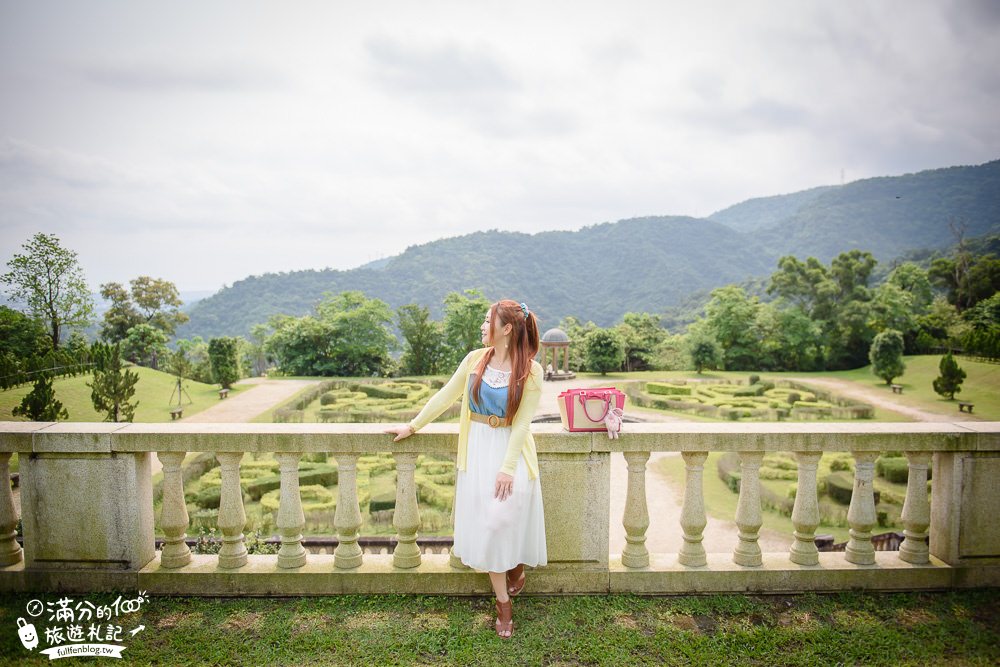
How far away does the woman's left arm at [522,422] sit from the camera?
11.5 ft

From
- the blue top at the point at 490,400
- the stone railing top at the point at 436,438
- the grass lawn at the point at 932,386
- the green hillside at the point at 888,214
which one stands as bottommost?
the grass lawn at the point at 932,386

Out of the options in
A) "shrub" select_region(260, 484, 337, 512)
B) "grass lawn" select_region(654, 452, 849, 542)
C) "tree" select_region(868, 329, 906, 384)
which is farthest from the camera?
"tree" select_region(868, 329, 906, 384)

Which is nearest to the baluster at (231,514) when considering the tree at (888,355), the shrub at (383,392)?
the shrub at (383,392)

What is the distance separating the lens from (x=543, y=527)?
3773 millimetres

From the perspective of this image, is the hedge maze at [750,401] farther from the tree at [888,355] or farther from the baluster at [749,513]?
the baluster at [749,513]

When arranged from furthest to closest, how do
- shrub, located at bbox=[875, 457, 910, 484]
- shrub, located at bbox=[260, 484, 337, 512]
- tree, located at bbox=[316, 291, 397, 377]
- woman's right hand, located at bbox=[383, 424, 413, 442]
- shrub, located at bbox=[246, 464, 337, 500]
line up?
tree, located at bbox=[316, 291, 397, 377] → shrub, located at bbox=[875, 457, 910, 484] → shrub, located at bbox=[246, 464, 337, 500] → shrub, located at bbox=[260, 484, 337, 512] → woman's right hand, located at bbox=[383, 424, 413, 442]

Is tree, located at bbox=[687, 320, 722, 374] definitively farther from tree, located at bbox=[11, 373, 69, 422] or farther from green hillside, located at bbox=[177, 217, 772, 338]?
green hillside, located at bbox=[177, 217, 772, 338]

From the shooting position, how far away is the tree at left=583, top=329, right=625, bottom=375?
1452 inches

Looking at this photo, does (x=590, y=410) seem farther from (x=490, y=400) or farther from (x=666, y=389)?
(x=666, y=389)

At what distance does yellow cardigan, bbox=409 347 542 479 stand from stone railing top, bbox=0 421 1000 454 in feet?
0.80

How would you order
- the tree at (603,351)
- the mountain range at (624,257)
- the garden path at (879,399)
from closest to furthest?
the garden path at (879,399) → the tree at (603,351) → the mountain range at (624,257)

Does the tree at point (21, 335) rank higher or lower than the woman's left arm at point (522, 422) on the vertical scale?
lower

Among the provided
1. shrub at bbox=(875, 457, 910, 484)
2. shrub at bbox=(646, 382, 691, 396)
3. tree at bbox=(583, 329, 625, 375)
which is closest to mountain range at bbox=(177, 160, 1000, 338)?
tree at bbox=(583, 329, 625, 375)

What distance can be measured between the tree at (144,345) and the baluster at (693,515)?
41539 millimetres
